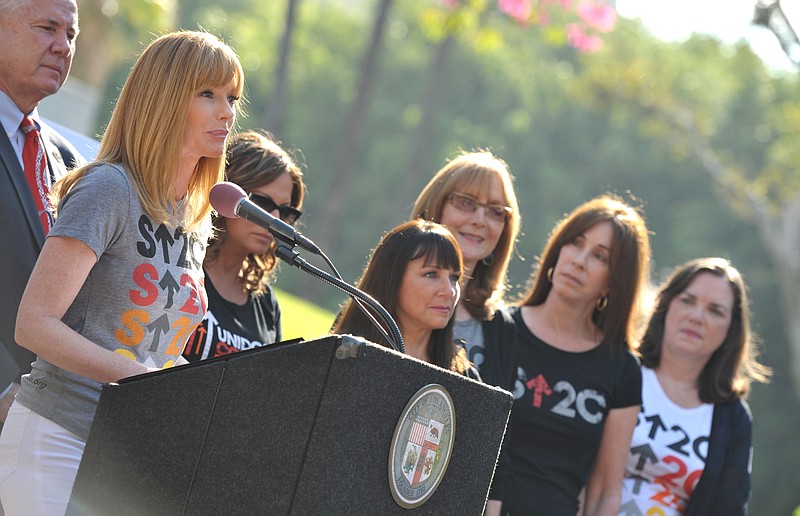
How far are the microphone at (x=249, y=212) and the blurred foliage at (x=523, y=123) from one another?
25030mm

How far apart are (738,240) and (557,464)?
28985 millimetres

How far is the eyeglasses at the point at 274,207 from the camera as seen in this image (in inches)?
153

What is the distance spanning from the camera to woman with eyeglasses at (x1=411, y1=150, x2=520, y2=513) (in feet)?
13.2

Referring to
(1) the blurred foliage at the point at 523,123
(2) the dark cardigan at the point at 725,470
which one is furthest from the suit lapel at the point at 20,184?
(1) the blurred foliage at the point at 523,123

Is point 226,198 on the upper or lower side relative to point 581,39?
lower

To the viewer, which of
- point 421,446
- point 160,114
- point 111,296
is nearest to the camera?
point 421,446

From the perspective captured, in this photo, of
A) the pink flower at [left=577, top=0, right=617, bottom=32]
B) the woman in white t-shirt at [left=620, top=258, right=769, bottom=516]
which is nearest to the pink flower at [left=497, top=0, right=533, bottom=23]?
the pink flower at [left=577, top=0, right=617, bottom=32]

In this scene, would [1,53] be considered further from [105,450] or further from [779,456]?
[779,456]

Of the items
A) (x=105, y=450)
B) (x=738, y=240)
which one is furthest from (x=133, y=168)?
(x=738, y=240)

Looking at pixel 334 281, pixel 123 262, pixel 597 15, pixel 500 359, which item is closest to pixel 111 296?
pixel 123 262

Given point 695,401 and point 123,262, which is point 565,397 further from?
point 123,262

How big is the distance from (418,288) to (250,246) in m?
0.77

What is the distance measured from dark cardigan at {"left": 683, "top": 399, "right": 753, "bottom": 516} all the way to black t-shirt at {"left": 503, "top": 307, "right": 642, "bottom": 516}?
564 mm

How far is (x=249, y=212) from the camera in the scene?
8.08 ft
